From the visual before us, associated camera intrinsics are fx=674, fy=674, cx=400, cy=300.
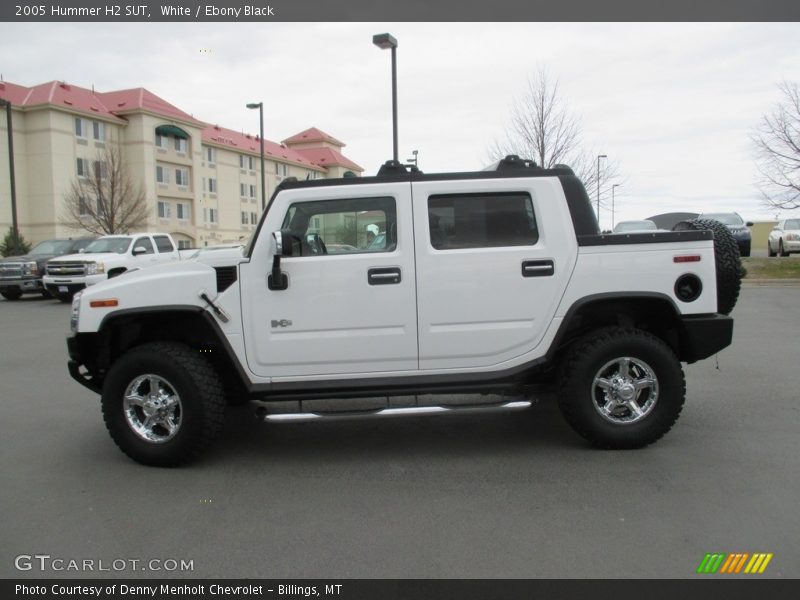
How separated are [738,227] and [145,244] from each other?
19369 millimetres

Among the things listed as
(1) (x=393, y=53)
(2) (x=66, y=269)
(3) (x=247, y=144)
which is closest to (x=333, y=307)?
(1) (x=393, y=53)

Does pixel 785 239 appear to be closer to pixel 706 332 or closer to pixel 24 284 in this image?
pixel 706 332

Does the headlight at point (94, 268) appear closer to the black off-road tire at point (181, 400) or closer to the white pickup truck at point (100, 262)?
the white pickup truck at point (100, 262)

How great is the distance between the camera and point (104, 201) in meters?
A: 42.5

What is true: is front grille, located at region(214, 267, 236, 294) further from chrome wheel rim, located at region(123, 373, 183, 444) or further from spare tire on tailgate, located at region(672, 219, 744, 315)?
spare tire on tailgate, located at region(672, 219, 744, 315)

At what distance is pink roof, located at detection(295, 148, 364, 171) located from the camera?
79.2m

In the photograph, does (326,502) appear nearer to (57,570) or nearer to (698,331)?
(57,570)

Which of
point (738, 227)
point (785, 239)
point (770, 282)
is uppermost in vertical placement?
point (738, 227)

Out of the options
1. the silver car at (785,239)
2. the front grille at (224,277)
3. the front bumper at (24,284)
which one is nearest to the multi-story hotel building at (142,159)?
the silver car at (785,239)

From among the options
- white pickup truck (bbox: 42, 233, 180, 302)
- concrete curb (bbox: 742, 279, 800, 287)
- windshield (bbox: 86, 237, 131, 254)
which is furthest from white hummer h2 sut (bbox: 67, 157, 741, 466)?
windshield (bbox: 86, 237, 131, 254)

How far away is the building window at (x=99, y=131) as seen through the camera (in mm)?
51812

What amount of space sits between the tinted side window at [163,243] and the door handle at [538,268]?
54.7 ft

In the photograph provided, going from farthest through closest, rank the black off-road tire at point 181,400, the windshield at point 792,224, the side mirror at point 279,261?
the windshield at point 792,224 → the black off-road tire at point 181,400 → the side mirror at point 279,261

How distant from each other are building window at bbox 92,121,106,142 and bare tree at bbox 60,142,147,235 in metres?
3.47
